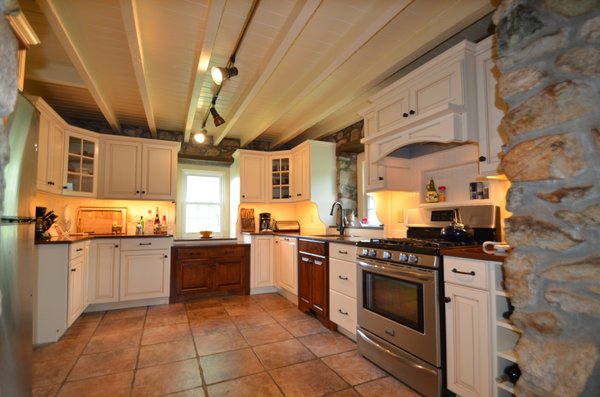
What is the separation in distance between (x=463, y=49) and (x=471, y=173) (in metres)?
0.93

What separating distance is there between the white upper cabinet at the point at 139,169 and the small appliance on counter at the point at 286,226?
160 centimetres

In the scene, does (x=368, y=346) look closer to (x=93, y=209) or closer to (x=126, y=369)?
(x=126, y=369)

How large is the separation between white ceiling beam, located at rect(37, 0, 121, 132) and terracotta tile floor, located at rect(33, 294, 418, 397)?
94.4 inches

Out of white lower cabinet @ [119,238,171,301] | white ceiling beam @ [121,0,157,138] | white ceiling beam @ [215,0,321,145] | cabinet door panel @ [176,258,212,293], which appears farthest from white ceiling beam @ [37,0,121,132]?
cabinet door panel @ [176,258,212,293]

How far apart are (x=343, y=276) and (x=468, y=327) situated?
1245 mm

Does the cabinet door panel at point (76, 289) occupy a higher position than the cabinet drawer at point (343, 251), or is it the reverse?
the cabinet drawer at point (343, 251)

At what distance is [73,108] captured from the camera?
400 centimetres

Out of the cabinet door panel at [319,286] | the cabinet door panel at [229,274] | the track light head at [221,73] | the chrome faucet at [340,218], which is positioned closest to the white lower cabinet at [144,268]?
the cabinet door panel at [229,274]

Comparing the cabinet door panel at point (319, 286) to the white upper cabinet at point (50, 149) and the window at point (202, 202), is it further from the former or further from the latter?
the white upper cabinet at point (50, 149)

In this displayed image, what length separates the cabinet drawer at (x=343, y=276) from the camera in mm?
2721

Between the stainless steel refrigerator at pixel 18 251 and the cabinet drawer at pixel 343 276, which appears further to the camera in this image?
the cabinet drawer at pixel 343 276

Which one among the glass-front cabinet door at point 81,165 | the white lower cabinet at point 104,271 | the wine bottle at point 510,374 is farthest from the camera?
the glass-front cabinet door at point 81,165

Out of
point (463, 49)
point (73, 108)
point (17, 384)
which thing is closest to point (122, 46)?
point (73, 108)

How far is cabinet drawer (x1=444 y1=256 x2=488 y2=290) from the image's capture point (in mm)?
1675
